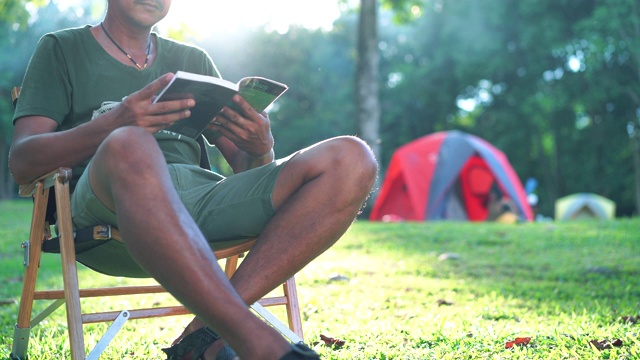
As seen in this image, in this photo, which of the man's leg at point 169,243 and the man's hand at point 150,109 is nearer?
the man's leg at point 169,243

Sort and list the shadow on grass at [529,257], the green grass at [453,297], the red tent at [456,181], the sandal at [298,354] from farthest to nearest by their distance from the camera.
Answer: the red tent at [456,181]
the shadow on grass at [529,257]
the green grass at [453,297]
the sandal at [298,354]

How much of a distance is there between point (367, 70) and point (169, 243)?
10.1 meters

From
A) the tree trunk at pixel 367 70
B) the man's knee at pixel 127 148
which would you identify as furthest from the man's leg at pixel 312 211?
the tree trunk at pixel 367 70

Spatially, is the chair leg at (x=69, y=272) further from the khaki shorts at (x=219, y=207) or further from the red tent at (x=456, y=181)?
the red tent at (x=456, y=181)

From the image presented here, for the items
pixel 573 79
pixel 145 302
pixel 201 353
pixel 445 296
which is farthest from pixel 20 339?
pixel 573 79

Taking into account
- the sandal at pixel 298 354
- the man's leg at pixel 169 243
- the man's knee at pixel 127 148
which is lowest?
the sandal at pixel 298 354

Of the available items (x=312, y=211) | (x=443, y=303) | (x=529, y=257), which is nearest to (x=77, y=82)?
(x=312, y=211)

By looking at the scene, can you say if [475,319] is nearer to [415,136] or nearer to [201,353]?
[201,353]

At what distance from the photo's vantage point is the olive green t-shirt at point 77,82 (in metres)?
2.40

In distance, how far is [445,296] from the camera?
14.1 feet

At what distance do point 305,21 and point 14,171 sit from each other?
26324 mm

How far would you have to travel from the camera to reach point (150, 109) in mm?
2082

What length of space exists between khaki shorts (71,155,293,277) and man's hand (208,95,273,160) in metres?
0.18

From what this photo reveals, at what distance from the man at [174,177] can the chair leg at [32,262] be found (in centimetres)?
10
